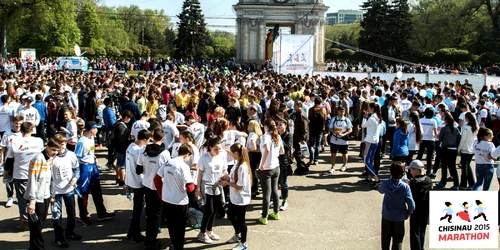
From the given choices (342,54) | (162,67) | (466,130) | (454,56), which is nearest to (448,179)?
(466,130)

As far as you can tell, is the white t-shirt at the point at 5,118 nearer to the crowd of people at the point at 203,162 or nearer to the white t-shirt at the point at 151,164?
the crowd of people at the point at 203,162

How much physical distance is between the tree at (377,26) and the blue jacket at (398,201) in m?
59.5

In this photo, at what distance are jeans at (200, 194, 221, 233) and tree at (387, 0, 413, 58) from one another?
59128mm

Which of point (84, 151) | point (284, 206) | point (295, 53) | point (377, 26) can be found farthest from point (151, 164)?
point (377, 26)

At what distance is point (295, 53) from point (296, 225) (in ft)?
61.8

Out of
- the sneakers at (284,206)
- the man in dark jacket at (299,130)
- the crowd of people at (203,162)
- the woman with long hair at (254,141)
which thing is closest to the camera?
the crowd of people at (203,162)

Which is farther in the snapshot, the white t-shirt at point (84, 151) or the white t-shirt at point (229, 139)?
the white t-shirt at point (229, 139)

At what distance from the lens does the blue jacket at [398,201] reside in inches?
280

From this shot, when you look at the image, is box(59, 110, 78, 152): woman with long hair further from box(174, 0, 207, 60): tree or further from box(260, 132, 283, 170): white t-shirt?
box(174, 0, 207, 60): tree

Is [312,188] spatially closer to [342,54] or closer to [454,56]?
[454,56]

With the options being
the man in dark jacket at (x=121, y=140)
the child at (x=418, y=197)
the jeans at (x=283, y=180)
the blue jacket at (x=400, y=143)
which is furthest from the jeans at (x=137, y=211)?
the blue jacket at (x=400, y=143)

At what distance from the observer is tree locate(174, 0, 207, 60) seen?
71312mm

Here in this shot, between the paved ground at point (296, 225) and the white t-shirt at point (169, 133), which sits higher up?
the white t-shirt at point (169, 133)

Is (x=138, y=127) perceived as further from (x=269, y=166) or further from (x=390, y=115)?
(x=390, y=115)
